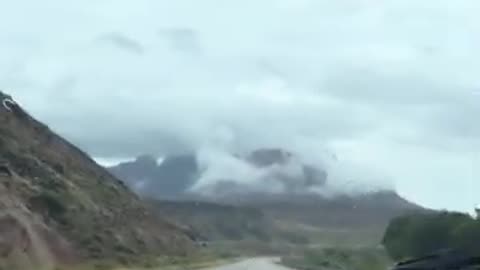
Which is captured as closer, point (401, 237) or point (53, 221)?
point (401, 237)

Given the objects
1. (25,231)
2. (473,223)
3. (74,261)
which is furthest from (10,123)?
(473,223)

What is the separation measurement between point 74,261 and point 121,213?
83.2ft

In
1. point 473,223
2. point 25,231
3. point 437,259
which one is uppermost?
point 25,231

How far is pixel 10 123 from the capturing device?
423 feet

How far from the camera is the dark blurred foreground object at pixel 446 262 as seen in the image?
20516 mm

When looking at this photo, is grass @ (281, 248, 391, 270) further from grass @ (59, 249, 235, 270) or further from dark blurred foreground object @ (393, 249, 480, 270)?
dark blurred foreground object @ (393, 249, 480, 270)

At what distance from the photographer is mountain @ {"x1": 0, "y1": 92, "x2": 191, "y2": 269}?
100 meters

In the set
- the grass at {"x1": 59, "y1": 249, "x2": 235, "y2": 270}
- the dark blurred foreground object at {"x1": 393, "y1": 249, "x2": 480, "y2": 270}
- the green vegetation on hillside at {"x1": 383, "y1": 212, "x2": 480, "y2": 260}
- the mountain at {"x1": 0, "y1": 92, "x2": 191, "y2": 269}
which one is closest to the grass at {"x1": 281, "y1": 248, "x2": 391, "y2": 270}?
the grass at {"x1": 59, "y1": 249, "x2": 235, "y2": 270}

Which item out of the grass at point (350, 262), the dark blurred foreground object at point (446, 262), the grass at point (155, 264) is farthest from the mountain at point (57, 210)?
the dark blurred foreground object at point (446, 262)

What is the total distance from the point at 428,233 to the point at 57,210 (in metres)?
43.4

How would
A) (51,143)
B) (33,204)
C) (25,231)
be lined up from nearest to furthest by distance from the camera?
(25,231) → (33,204) → (51,143)

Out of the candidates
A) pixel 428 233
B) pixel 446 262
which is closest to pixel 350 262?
pixel 428 233

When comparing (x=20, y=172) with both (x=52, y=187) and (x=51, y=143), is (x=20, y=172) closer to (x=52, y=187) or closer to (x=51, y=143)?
Answer: (x=52, y=187)

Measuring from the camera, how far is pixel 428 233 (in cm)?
8631
